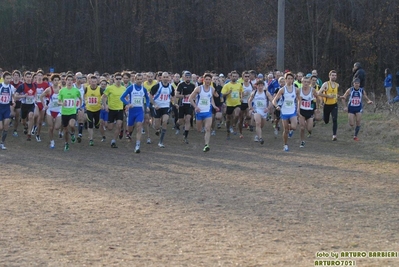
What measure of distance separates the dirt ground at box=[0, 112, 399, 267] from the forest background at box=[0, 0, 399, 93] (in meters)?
25.1

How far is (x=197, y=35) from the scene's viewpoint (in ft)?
165

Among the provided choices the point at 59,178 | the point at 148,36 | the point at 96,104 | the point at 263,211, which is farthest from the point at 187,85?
the point at 148,36

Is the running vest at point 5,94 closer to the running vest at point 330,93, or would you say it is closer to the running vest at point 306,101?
the running vest at point 306,101

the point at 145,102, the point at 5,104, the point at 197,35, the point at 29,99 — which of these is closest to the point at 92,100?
the point at 145,102

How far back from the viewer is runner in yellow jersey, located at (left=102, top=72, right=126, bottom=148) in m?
17.6

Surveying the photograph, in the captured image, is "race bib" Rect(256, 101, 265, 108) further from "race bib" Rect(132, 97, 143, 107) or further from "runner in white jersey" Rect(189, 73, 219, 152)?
"race bib" Rect(132, 97, 143, 107)

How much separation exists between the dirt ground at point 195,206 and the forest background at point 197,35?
25.1 m

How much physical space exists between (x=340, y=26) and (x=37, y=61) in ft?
83.5

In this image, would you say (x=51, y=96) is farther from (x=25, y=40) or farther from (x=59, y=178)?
(x=25, y=40)

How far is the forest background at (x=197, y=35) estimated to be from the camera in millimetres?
40406

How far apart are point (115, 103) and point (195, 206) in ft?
27.5

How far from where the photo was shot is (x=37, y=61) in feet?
176

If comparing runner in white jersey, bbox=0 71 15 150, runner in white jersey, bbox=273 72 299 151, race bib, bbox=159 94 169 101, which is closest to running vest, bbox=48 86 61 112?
runner in white jersey, bbox=0 71 15 150


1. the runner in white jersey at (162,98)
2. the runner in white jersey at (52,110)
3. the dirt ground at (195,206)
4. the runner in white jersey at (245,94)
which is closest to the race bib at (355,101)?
the dirt ground at (195,206)
